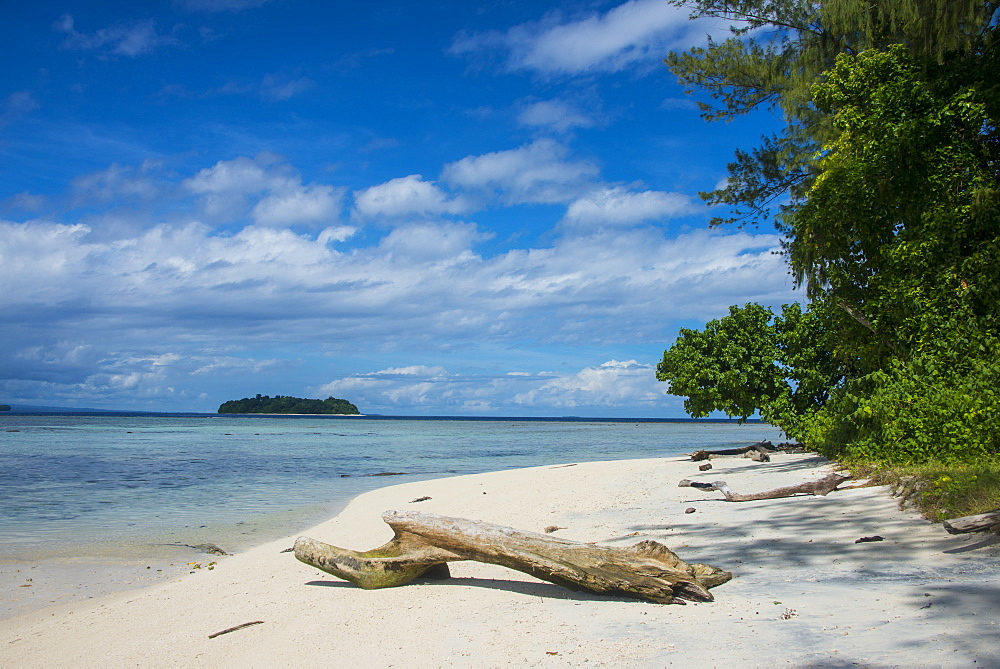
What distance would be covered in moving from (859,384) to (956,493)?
630cm

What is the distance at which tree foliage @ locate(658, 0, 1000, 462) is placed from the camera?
11.1 m

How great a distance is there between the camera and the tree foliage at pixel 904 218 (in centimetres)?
1112

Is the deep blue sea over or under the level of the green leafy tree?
under

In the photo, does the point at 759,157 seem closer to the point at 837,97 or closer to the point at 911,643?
the point at 837,97

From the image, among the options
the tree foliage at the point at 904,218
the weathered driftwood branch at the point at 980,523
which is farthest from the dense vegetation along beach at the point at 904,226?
the weathered driftwood branch at the point at 980,523

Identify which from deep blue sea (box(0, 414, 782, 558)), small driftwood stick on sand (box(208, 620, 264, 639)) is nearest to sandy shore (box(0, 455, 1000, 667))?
small driftwood stick on sand (box(208, 620, 264, 639))

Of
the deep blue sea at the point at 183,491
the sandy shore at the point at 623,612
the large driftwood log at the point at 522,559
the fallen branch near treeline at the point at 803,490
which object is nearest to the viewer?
the sandy shore at the point at 623,612

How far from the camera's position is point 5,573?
9617 mm

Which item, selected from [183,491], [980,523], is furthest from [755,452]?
[183,491]

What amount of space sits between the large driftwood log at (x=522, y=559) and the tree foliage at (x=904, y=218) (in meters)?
6.65

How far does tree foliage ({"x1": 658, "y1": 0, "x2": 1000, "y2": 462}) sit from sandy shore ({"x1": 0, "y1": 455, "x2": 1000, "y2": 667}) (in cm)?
248

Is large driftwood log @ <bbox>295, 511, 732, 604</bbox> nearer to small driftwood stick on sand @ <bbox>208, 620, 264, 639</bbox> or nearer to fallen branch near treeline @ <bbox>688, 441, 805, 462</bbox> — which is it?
small driftwood stick on sand @ <bbox>208, 620, 264, 639</bbox>

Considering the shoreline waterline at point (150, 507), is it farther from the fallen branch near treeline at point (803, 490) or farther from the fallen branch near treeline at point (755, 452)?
the fallen branch near treeline at point (755, 452)

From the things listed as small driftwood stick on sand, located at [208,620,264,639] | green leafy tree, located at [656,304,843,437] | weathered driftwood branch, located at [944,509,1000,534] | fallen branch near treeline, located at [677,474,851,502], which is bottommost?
small driftwood stick on sand, located at [208,620,264,639]
